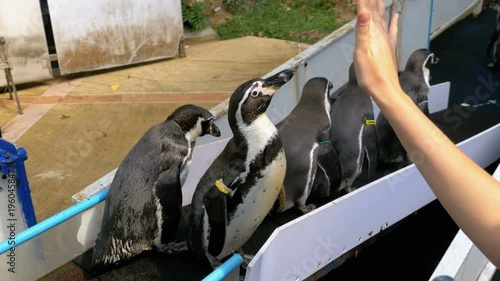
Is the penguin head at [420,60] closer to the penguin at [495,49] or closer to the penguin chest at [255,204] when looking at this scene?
the penguin chest at [255,204]

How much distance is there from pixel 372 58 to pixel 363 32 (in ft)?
0.13

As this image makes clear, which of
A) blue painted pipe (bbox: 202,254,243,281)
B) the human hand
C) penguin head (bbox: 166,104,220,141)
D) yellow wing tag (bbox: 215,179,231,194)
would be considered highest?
the human hand

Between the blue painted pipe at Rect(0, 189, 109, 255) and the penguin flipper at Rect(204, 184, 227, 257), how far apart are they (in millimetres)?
431

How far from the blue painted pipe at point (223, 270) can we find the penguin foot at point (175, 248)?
50 centimetres

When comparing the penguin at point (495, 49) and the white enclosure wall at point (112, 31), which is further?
the white enclosure wall at point (112, 31)

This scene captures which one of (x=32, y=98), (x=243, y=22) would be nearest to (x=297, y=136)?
(x=32, y=98)

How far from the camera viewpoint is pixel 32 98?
466 centimetres

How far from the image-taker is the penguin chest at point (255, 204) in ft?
6.11

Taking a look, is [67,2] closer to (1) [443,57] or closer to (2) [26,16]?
(2) [26,16]

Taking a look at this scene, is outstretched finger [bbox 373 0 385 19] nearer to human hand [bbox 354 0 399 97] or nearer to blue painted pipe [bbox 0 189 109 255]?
human hand [bbox 354 0 399 97]

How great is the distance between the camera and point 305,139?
Answer: 2283 mm

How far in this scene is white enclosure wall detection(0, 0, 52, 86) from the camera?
14.9ft

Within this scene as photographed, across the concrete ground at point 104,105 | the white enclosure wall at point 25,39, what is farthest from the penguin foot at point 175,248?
the white enclosure wall at point 25,39

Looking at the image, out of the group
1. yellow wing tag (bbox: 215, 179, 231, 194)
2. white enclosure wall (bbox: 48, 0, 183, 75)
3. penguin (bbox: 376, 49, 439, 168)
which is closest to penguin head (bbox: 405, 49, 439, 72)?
penguin (bbox: 376, 49, 439, 168)
